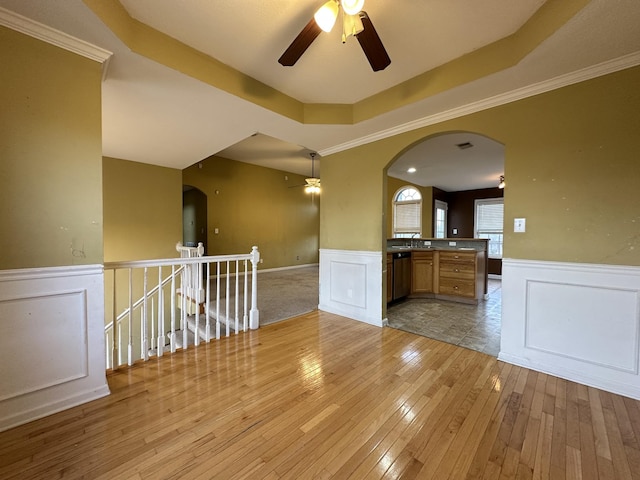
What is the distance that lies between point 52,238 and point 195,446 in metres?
1.57

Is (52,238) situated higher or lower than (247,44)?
lower

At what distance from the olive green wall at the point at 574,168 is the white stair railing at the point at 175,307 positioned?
2.71m

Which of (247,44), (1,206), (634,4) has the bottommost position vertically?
(1,206)

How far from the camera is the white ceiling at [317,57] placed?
1.66 meters

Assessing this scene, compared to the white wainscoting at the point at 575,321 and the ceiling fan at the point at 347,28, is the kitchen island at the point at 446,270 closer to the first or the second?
the white wainscoting at the point at 575,321

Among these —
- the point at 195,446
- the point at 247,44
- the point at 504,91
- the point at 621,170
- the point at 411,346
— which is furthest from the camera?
the point at 411,346

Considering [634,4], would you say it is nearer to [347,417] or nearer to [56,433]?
[347,417]

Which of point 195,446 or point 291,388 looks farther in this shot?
point 291,388

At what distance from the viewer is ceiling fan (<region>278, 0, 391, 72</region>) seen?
1.43 metres

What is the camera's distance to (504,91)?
231cm

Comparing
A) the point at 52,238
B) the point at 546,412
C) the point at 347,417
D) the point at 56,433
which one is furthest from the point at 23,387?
the point at 546,412

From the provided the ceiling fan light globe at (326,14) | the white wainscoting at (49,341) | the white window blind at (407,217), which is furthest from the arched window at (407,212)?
the white wainscoting at (49,341)

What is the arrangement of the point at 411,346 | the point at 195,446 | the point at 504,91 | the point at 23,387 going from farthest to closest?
the point at 411,346, the point at 504,91, the point at 23,387, the point at 195,446

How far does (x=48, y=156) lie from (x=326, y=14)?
1925 mm
